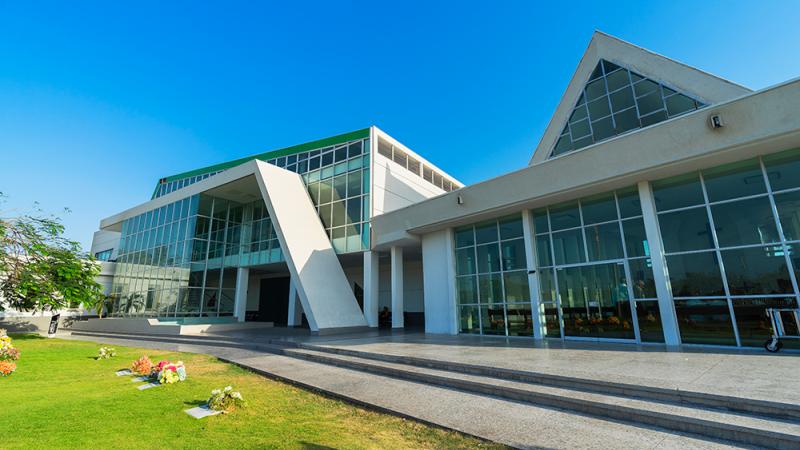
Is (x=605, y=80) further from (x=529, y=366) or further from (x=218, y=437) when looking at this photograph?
(x=218, y=437)

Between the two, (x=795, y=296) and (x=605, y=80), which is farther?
(x=605, y=80)

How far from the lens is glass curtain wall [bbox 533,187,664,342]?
10.9m

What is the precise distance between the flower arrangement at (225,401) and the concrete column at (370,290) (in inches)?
517

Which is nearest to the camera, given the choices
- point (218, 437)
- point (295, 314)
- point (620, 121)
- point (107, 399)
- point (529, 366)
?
point (218, 437)

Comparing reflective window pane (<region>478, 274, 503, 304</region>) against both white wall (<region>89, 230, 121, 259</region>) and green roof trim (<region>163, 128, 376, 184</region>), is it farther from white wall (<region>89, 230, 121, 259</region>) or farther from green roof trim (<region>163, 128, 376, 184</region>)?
white wall (<region>89, 230, 121, 259</region>)

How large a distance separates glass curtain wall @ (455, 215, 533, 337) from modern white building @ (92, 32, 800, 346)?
0.07 m

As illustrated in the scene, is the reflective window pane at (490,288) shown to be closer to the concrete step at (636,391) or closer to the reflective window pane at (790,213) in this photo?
the concrete step at (636,391)

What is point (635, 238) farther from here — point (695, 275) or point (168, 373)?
point (168, 373)

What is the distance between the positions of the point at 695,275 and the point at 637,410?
7301mm

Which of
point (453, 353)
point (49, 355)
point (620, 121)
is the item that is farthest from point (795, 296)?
point (49, 355)

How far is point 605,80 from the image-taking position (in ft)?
53.7

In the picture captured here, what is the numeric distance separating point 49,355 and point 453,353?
48.1ft

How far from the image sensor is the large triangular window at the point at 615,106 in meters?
14.3

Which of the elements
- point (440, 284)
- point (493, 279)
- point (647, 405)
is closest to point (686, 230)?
point (493, 279)
